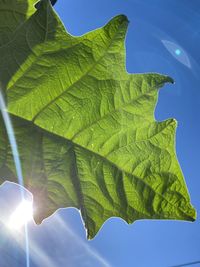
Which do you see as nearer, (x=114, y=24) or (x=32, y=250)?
(x=114, y=24)

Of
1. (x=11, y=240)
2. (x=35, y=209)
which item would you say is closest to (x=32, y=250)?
(x=11, y=240)

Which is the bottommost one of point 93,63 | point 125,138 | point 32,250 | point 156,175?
point 156,175

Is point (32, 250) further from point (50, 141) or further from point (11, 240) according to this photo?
point (50, 141)

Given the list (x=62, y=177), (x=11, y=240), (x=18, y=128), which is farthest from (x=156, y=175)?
(x=11, y=240)

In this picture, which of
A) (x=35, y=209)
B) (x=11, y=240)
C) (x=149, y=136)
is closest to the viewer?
(x=149, y=136)

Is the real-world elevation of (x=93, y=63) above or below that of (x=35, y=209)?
above

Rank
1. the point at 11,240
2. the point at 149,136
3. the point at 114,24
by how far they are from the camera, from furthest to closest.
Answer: the point at 11,240 → the point at 149,136 → the point at 114,24
